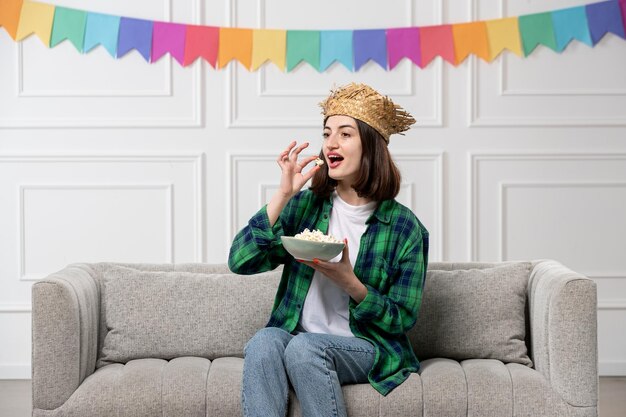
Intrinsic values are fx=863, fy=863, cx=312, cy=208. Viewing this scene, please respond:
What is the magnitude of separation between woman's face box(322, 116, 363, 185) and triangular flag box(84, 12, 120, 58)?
5.89 feet

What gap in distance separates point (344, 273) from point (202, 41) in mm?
2003

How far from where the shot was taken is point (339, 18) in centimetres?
400

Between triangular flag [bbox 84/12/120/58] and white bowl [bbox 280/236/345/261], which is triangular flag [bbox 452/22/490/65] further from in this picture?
white bowl [bbox 280/236/345/261]

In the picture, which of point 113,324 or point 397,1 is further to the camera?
point 397,1

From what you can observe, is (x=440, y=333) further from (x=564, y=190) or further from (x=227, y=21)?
(x=227, y=21)

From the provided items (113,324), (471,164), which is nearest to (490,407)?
(113,324)

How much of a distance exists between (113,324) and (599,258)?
A: 2422mm

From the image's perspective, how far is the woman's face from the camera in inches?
98.3

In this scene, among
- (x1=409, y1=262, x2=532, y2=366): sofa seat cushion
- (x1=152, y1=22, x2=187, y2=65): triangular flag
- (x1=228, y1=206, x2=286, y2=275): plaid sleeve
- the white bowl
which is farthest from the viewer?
(x1=152, y1=22, x2=187, y2=65): triangular flag

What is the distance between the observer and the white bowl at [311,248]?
2199 millimetres

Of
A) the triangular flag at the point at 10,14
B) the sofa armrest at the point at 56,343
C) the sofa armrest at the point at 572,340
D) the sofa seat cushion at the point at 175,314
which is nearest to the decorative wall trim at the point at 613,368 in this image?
the sofa armrest at the point at 572,340

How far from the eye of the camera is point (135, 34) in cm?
396

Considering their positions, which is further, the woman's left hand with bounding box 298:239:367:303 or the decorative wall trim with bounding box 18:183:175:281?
the decorative wall trim with bounding box 18:183:175:281

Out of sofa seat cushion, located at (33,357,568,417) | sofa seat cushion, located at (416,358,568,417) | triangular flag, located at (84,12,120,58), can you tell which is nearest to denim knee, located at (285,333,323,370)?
sofa seat cushion, located at (33,357,568,417)
